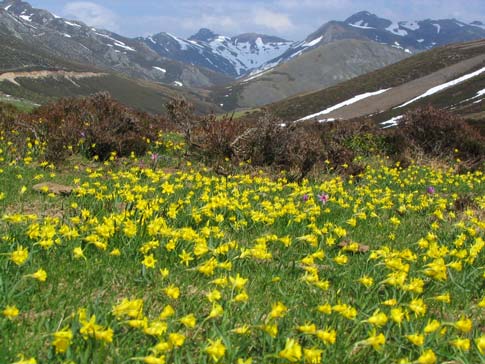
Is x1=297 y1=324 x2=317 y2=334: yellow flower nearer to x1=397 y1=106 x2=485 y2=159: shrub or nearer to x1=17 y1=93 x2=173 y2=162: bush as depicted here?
x1=17 y1=93 x2=173 y2=162: bush

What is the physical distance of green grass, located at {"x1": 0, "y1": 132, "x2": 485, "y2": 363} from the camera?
2791 mm

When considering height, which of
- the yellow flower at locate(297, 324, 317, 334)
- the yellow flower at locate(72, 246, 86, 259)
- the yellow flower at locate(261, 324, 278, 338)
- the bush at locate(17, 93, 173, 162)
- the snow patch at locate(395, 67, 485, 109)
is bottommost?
the yellow flower at locate(297, 324, 317, 334)

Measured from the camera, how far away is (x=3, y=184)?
22.8 feet

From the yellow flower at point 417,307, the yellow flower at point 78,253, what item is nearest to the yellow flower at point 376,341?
the yellow flower at point 417,307

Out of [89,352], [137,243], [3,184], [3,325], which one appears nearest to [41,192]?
[3,184]

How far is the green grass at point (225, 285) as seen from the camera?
2791mm

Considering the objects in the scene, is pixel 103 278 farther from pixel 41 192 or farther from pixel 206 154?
pixel 206 154

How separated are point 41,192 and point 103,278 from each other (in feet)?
11.4

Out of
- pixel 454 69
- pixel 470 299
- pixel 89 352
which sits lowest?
pixel 470 299

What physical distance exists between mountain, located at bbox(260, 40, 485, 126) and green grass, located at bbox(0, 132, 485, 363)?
78936mm

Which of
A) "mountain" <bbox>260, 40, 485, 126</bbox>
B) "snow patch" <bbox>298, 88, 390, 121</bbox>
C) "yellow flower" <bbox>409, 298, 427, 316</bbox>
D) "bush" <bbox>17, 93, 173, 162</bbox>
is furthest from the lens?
"snow patch" <bbox>298, 88, 390, 121</bbox>

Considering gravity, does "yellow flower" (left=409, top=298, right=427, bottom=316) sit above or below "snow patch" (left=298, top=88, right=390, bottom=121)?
below

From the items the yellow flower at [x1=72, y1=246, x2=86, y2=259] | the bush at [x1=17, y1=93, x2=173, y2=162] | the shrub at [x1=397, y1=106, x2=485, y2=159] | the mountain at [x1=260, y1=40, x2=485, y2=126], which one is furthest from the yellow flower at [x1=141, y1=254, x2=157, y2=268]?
the mountain at [x1=260, y1=40, x2=485, y2=126]

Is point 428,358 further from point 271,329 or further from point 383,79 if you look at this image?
point 383,79
